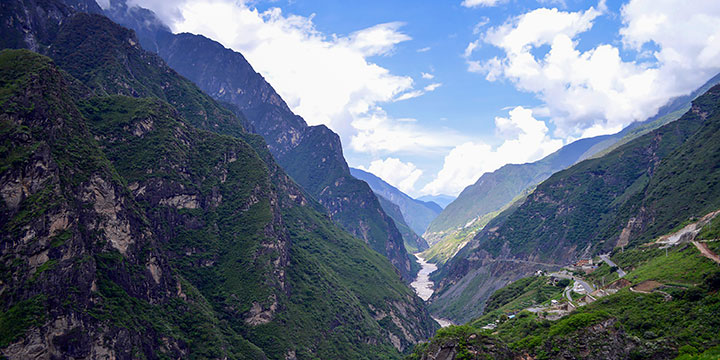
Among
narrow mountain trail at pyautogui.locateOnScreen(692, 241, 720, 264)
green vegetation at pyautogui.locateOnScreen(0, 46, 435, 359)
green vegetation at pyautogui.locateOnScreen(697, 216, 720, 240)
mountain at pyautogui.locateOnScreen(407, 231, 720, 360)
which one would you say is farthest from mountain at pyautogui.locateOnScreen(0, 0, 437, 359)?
green vegetation at pyautogui.locateOnScreen(697, 216, 720, 240)

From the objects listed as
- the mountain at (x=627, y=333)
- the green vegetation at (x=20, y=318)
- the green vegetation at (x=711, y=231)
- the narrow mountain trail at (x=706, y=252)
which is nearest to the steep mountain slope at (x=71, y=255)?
the green vegetation at (x=20, y=318)

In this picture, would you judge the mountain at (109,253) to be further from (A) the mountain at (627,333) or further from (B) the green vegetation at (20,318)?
Result: (A) the mountain at (627,333)

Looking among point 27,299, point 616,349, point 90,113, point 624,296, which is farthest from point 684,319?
point 90,113

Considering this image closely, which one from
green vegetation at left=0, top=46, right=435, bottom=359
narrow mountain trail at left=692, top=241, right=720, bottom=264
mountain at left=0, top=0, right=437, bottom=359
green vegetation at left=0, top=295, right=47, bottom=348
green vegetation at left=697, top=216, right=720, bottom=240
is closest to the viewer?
green vegetation at left=0, top=295, right=47, bottom=348

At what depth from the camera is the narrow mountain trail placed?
4171 inches

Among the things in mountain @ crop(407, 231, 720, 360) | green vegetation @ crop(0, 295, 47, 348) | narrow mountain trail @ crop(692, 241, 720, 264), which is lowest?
narrow mountain trail @ crop(692, 241, 720, 264)

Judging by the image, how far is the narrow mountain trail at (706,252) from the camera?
106 meters

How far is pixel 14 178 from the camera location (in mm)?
111438

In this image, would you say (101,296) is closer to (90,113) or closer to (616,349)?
(90,113)

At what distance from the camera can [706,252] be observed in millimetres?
113625

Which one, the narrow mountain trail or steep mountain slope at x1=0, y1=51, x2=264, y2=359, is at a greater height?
steep mountain slope at x1=0, y1=51, x2=264, y2=359

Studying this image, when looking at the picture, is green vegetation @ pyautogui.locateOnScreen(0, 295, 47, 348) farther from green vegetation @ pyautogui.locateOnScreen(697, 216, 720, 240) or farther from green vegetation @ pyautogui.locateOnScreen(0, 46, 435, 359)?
green vegetation @ pyautogui.locateOnScreen(697, 216, 720, 240)

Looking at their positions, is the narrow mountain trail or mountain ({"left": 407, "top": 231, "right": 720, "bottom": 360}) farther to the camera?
the narrow mountain trail

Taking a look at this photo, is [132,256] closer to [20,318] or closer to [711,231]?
[20,318]
